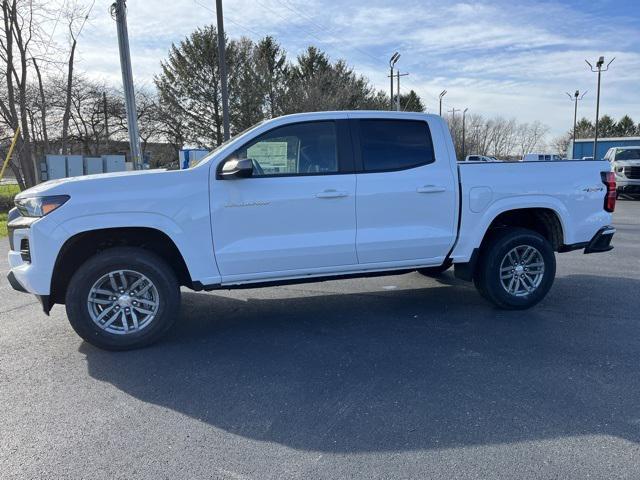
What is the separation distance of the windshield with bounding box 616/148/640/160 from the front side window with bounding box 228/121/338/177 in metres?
21.2

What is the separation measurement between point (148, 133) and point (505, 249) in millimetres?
36883

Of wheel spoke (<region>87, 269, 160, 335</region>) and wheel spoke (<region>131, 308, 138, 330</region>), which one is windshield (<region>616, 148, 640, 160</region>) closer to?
wheel spoke (<region>87, 269, 160, 335</region>)

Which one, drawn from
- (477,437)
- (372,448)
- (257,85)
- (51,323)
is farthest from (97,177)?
(257,85)

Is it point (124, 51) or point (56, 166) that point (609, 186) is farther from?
point (56, 166)

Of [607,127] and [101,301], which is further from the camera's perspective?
[607,127]

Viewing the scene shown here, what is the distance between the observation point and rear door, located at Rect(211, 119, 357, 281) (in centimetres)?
447

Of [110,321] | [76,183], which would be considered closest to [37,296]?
[110,321]

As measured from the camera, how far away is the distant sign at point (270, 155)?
182 inches

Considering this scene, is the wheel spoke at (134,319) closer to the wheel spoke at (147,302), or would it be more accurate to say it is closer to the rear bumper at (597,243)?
the wheel spoke at (147,302)

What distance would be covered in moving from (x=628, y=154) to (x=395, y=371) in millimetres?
22185

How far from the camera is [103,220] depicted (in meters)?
4.18

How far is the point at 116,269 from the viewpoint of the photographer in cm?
431

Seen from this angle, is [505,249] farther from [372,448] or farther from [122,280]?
[122,280]

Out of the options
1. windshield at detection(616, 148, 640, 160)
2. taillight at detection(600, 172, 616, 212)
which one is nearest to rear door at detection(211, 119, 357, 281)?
taillight at detection(600, 172, 616, 212)
